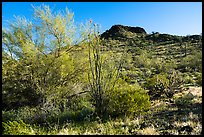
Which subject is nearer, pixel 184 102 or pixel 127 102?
pixel 127 102

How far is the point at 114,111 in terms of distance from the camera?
31.8 ft

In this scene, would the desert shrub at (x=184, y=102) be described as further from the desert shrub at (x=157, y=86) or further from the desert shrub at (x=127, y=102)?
the desert shrub at (x=127, y=102)

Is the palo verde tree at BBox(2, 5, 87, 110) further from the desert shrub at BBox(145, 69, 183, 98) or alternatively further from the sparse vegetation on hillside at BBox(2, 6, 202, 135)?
the desert shrub at BBox(145, 69, 183, 98)

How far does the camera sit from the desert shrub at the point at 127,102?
941 centimetres

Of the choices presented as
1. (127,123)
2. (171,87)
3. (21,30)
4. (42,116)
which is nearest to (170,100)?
(171,87)

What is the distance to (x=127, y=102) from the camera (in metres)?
9.41

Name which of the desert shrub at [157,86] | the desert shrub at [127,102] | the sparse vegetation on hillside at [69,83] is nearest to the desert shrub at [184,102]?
the sparse vegetation on hillside at [69,83]

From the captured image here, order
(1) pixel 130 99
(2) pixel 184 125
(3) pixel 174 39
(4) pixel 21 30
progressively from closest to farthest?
(2) pixel 184 125, (1) pixel 130 99, (4) pixel 21 30, (3) pixel 174 39

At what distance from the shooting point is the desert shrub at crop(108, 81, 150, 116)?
30.9 feet

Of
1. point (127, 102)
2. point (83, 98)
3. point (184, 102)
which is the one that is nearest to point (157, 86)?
point (184, 102)

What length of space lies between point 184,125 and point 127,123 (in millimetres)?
1739

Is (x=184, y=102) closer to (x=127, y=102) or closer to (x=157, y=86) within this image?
(x=157, y=86)

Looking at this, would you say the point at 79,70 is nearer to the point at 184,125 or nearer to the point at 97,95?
the point at 97,95

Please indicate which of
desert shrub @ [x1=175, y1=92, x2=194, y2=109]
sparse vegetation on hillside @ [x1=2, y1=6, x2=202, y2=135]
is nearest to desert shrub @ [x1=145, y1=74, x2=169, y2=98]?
sparse vegetation on hillside @ [x1=2, y1=6, x2=202, y2=135]
